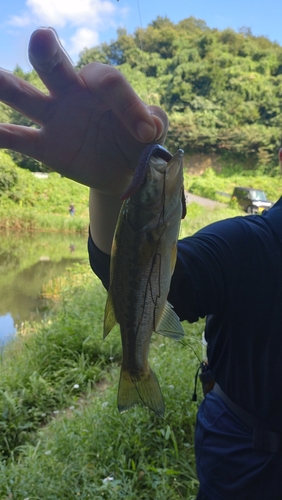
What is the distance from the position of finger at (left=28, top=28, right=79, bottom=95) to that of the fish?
0.24 metres

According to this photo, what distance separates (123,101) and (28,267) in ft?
41.9

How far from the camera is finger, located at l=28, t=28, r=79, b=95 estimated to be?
66 centimetres

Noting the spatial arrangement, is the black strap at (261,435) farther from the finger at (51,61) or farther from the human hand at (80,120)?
the finger at (51,61)

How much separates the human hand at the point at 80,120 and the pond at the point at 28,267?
5.71 meters

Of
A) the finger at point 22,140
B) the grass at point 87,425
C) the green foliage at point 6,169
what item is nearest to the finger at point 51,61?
the finger at point 22,140

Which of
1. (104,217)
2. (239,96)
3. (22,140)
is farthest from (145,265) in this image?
(239,96)

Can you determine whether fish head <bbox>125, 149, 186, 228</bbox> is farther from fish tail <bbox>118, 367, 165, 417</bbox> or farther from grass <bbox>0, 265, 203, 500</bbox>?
grass <bbox>0, 265, 203, 500</bbox>

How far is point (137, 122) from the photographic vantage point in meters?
0.74

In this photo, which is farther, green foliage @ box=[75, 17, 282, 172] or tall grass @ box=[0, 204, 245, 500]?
green foliage @ box=[75, 17, 282, 172]

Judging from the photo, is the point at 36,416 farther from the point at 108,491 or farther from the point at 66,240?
the point at 66,240

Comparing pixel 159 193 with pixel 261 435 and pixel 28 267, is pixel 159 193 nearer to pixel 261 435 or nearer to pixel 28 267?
pixel 261 435

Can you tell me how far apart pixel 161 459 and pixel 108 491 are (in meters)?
0.41

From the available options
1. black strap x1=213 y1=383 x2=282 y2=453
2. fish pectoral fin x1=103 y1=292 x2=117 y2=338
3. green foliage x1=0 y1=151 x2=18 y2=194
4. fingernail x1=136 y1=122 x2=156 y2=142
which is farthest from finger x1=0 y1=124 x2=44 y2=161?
green foliage x1=0 y1=151 x2=18 y2=194

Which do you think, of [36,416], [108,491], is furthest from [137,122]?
[36,416]
